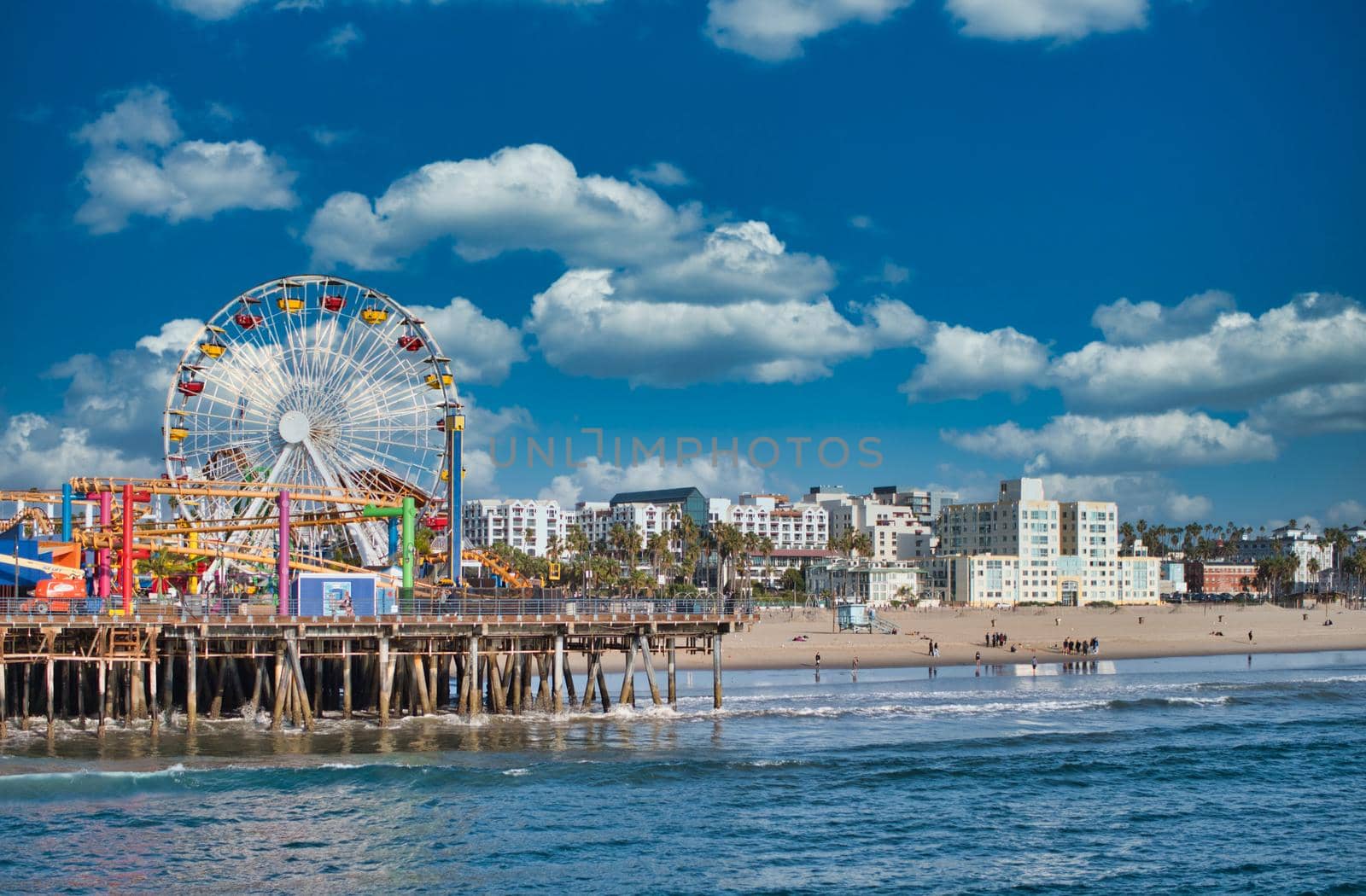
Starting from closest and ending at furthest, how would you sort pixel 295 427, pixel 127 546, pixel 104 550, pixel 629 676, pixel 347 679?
1. pixel 347 679
2. pixel 127 546
3. pixel 629 676
4. pixel 104 550
5. pixel 295 427

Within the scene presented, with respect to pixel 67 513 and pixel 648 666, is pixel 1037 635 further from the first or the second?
pixel 67 513

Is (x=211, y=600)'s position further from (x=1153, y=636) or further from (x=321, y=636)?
(x=1153, y=636)

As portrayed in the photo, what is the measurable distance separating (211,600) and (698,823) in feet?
84.3

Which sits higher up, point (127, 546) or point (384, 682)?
point (127, 546)

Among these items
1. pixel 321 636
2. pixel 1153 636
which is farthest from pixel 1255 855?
pixel 1153 636

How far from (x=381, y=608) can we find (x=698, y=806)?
697 inches

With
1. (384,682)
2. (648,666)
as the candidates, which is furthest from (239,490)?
(648,666)

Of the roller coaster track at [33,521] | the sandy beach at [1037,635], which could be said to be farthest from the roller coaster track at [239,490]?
the sandy beach at [1037,635]

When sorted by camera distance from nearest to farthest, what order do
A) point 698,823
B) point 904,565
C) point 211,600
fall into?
point 698,823
point 211,600
point 904,565

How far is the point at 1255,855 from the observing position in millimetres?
30250

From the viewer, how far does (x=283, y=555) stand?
46.3 meters

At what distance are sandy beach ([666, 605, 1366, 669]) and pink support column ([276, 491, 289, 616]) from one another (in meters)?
35.8

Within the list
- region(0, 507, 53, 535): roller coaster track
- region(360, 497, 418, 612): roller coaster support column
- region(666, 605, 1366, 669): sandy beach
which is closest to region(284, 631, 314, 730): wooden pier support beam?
region(360, 497, 418, 612): roller coaster support column

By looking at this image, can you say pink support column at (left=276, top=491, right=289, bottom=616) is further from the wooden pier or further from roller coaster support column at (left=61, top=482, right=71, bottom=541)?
roller coaster support column at (left=61, top=482, right=71, bottom=541)
